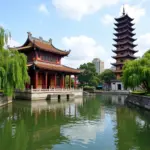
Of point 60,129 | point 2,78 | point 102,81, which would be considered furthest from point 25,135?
point 102,81

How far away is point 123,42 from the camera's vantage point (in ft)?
174

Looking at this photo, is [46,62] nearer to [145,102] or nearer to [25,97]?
[25,97]

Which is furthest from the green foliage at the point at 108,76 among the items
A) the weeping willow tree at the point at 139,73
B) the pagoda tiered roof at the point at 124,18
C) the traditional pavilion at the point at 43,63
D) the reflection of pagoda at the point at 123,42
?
the weeping willow tree at the point at 139,73

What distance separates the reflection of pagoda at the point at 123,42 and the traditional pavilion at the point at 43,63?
74.8 ft

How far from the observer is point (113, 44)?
178 feet

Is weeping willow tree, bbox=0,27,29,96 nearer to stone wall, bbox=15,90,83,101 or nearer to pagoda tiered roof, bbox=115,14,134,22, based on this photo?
stone wall, bbox=15,90,83,101

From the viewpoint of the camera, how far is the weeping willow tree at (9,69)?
1564cm

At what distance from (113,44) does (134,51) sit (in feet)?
18.7

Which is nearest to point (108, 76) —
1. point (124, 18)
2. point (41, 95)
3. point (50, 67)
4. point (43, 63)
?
point (124, 18)

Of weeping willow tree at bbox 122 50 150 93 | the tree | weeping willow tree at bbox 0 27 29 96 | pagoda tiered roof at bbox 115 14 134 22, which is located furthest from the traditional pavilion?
pagoda tiered roof at bbox 115 14 134 22

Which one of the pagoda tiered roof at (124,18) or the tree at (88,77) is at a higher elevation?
the pagoda tiered roof at (124,18)

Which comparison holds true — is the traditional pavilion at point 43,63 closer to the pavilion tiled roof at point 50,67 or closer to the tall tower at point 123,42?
the pavilion tiled roof at point 50,67

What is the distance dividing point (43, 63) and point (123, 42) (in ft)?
99.0

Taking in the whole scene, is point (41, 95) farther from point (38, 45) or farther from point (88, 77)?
point (88, 77)
